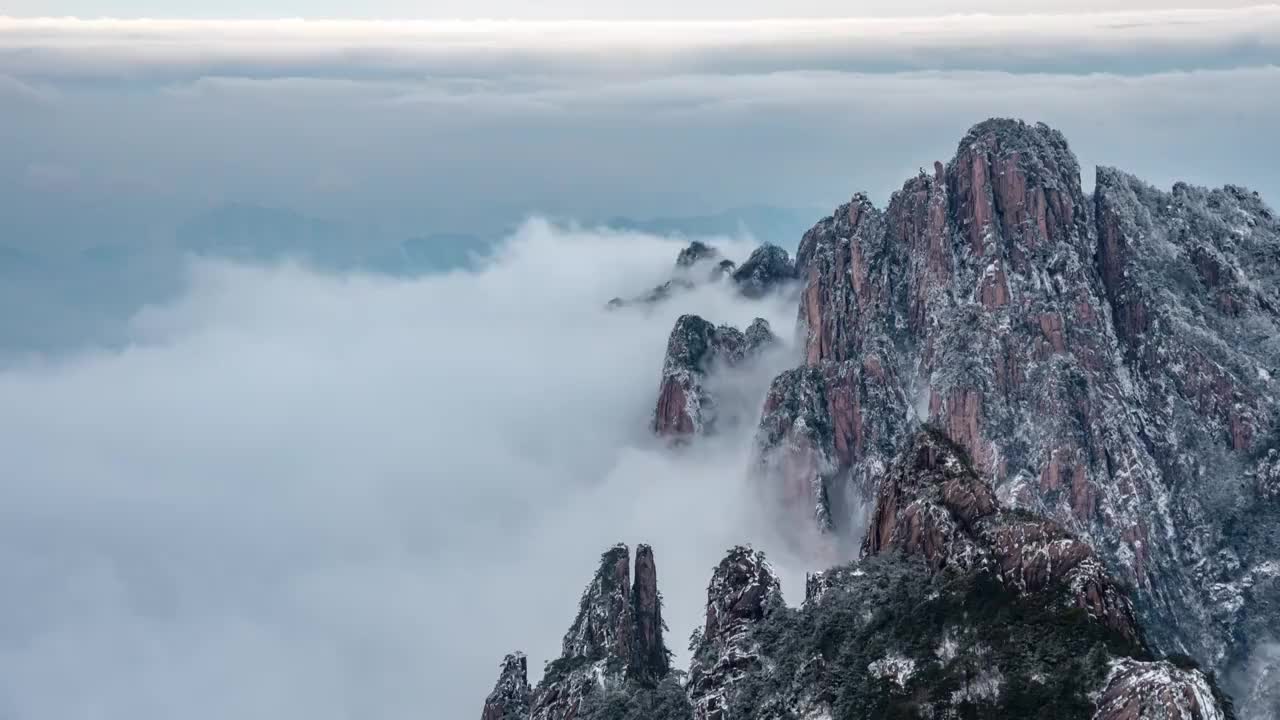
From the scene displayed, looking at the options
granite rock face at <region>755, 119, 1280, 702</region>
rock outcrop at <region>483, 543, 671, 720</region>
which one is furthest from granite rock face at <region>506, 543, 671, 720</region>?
granite rock face at <region>755, 119, 1280, 702</region>

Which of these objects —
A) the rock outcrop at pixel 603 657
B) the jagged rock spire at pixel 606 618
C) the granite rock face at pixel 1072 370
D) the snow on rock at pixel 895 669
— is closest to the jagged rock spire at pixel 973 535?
the snow on rock at pixel 895 669

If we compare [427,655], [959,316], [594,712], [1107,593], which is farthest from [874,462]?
[1107,593]

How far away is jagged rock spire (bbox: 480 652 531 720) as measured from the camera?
307 feet

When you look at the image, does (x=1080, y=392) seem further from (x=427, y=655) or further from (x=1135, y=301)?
(x=427, y=655)

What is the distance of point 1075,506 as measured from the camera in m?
160

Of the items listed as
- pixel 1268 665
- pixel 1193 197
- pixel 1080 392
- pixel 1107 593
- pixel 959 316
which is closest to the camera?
pixel 1107 593

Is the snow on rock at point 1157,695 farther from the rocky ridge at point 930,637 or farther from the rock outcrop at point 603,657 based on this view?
the rock outcrop at point 603,657

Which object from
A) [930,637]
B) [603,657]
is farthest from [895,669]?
[603,657]

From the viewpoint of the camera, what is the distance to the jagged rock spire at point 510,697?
93625 mm

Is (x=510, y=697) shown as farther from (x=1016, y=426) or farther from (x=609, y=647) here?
(x=1016, y=426)

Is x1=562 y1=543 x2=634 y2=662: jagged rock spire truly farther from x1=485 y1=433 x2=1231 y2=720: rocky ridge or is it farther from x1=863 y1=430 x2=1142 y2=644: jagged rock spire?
x1=863 y1=430 x2=1142 y2=644: jagged rock spire

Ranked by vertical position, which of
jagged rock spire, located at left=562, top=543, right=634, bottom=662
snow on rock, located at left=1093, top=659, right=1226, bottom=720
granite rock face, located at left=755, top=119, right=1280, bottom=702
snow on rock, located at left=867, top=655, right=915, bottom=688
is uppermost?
granite rock face, located at left=755, top=119, right=1280, bottom=702

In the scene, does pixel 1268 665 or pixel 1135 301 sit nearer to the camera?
pixel 1268 665

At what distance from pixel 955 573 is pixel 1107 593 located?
933 cm
